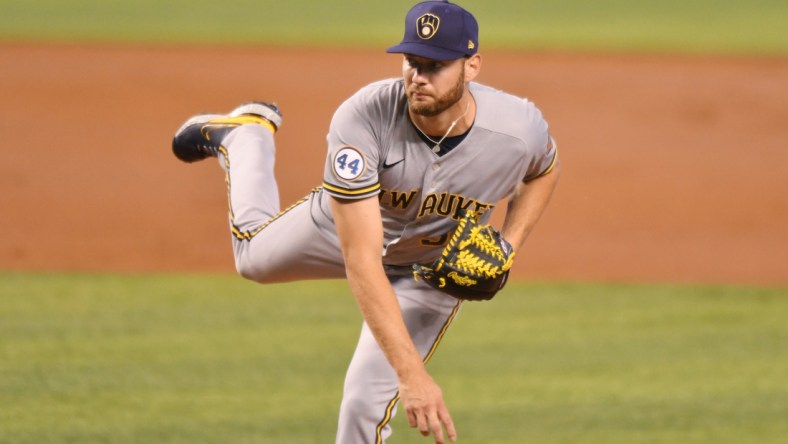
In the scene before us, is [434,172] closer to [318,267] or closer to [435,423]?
[318,267]

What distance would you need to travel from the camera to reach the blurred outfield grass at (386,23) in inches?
654

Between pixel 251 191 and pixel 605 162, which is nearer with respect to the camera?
pixel 251 191

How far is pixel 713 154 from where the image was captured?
39.7ft

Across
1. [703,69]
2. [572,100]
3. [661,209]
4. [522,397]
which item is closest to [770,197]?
[661,209]

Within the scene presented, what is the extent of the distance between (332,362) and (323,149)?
5288 millimetres

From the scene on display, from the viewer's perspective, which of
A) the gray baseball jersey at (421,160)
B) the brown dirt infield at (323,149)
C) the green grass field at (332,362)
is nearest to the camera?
the gray baseball jersey at (421,160)

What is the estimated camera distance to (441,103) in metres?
4.25

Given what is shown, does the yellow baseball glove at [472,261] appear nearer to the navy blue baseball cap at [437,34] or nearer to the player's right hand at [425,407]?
the player's right hand at [425,407]

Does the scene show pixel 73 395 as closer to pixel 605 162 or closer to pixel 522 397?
pixel 522 397

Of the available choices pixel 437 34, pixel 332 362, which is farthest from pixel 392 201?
pixel 332 362

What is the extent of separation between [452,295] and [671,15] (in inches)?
614

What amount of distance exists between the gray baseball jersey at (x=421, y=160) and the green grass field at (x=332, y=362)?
1745mm

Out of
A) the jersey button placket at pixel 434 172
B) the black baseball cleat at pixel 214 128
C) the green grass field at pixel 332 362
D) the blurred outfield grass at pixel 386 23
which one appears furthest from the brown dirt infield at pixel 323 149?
the jersey button placket at pixel 434 172

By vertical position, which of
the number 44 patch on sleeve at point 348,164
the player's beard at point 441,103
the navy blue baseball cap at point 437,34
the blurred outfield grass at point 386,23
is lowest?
the blurred outfield grass at point 386,23
